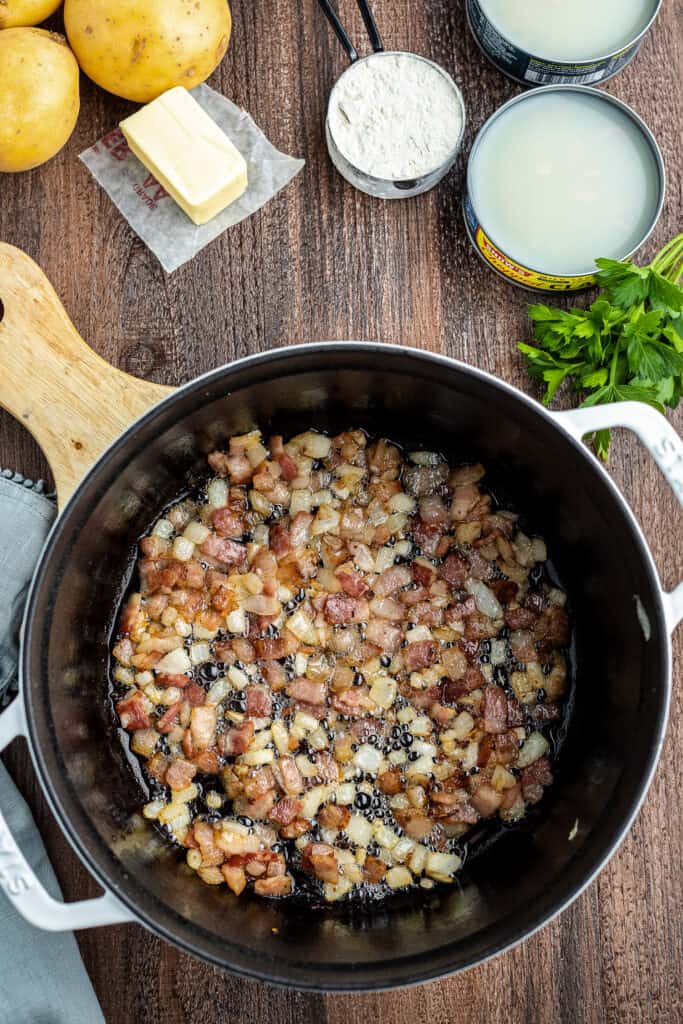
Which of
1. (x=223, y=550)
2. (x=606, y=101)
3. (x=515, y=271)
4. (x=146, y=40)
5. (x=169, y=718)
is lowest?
(x=169, y=718)

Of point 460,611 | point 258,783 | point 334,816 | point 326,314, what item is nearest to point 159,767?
point 258,783

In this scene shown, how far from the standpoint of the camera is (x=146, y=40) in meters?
1.10

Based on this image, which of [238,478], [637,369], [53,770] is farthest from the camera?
[238,478]

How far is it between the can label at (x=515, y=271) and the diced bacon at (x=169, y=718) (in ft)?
2.37

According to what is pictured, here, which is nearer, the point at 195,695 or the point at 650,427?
the point at 650,427

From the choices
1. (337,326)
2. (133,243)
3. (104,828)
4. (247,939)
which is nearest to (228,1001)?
Answer: (247,939)

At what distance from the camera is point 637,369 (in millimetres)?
1102

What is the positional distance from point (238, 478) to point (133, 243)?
360 mm

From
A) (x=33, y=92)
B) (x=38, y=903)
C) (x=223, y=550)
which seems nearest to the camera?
(x=38, y=903)

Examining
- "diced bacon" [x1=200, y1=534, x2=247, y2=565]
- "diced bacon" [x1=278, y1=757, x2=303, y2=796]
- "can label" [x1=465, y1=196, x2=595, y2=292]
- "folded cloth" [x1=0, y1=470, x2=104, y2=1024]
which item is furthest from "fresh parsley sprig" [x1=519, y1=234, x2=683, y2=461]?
"folded cloth" [x1=0, y1=470, x2=104, y2=1024]

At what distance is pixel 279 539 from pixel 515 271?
18.6 inches

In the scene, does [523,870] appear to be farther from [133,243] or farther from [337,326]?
[133,243]

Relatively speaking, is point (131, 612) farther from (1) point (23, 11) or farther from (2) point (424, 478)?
(1) point (23, 11)

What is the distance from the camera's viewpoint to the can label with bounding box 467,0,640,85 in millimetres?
1138
